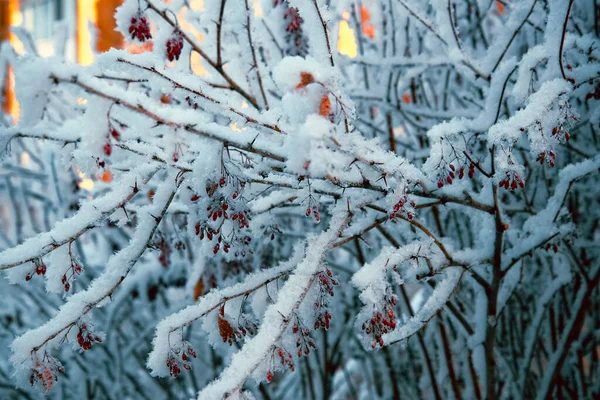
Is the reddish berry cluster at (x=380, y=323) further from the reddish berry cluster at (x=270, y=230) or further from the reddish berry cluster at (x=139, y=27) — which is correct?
the reddish berry cluster at (x=139, y=27)

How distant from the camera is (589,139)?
2682 mm

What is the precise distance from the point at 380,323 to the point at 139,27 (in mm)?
1182

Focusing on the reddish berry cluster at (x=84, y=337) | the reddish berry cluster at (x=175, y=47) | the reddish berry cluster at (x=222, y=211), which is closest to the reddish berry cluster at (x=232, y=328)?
the reddish berry cluster at (x=222, y=211)

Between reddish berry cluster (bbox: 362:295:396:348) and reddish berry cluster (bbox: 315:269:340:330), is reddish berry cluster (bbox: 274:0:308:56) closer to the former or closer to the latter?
reddish berry cluster (bbox: 315:269:340:330)

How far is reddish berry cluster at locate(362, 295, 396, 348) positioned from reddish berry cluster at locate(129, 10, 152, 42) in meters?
1.12

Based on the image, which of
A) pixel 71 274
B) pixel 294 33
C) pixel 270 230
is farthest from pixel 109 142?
pixel 294 33

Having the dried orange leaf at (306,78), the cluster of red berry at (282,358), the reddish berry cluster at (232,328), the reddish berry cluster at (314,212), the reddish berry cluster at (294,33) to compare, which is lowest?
the cluster of red berry at (282,358)

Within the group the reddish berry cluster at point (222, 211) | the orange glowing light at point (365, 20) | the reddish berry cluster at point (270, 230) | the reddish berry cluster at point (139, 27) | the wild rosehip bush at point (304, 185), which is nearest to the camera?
the wild rosehip bush at point (304, 185)

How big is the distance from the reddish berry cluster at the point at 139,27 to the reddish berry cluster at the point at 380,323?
112cm

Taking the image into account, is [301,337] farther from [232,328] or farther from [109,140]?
[109,140]

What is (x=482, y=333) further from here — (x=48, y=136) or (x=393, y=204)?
(x=48, y=136)

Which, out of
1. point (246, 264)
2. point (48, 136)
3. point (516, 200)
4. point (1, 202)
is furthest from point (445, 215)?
point (1, 202)

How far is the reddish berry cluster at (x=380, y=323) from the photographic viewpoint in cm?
117

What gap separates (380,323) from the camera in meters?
1.18
